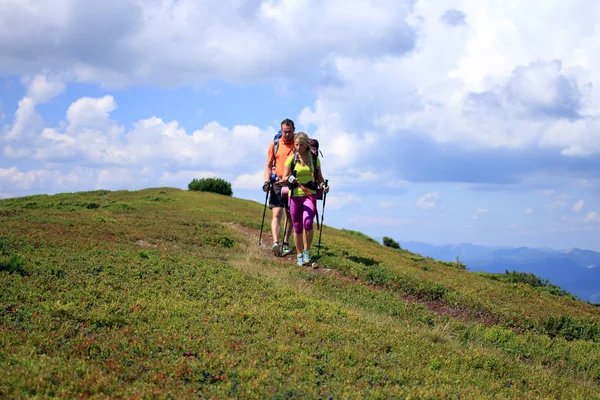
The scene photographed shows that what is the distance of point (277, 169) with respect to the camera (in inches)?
610

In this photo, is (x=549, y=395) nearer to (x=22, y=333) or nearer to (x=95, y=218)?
(x=22, y=333)

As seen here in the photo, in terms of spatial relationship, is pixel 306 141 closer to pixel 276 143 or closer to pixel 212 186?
pixel 276 143

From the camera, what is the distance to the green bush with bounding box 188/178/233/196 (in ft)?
156

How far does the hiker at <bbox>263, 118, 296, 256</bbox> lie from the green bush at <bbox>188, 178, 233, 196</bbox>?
32.2 m

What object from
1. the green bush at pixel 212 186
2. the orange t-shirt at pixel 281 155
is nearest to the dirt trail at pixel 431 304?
the orange t-shirt at pixel 281 155

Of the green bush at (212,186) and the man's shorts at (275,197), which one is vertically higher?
the green bush at (212,186)

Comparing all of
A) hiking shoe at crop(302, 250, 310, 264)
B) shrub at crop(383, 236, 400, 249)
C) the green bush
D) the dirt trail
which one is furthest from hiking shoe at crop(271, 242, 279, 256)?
the green bush

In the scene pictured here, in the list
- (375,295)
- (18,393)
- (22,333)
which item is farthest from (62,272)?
(375,295)

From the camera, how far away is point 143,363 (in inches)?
234

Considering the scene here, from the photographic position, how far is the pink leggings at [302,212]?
14391 mm

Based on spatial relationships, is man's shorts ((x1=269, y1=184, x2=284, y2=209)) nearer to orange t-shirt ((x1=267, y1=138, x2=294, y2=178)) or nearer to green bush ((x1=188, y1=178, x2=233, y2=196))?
orange t-shirt ((x1=267, y1=138, x2=294, y2=178))

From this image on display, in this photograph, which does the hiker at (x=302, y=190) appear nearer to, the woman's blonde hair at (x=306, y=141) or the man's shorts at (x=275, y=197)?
the woman's blonde hair at (x=306, y=141)

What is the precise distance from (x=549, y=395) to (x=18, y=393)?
6138 millimetres

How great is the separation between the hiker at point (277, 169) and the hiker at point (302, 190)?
606mm
